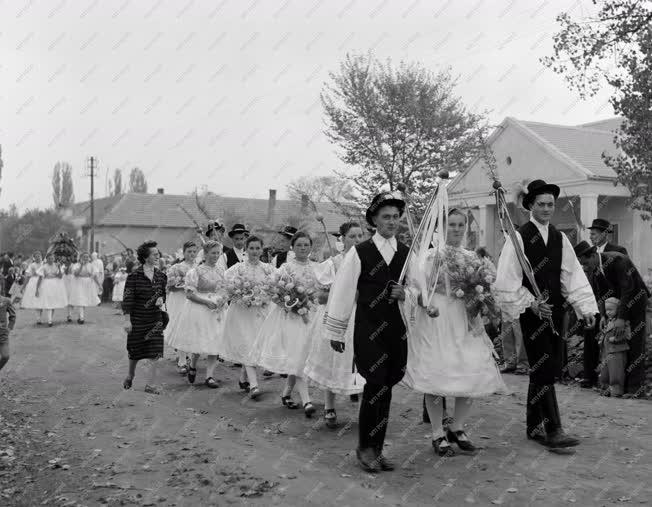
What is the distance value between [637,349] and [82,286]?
16305 millimetres

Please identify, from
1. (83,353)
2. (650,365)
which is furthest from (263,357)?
(83,353)

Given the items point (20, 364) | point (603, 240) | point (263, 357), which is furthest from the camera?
point (20, 364)

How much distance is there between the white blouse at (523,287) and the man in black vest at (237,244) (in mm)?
6458

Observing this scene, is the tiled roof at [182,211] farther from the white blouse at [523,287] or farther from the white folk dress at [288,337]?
the white blouse at [523,287]

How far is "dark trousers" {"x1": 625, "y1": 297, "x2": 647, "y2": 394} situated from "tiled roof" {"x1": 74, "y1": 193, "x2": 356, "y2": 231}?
57.9 metres

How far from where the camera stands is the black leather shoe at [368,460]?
607 centimetres

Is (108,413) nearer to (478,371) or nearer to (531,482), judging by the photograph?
(478,371)

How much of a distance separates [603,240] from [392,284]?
15.7 ft

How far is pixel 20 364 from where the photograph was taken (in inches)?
504

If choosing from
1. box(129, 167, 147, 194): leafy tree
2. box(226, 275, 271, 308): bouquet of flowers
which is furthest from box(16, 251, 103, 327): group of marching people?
box(129, 167, 147, 194): leafy tree

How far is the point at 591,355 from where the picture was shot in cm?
1030

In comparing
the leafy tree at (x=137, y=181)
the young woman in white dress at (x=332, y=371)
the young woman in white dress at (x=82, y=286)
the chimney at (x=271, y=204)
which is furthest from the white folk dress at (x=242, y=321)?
the leafy tree at (x=137, y=181)

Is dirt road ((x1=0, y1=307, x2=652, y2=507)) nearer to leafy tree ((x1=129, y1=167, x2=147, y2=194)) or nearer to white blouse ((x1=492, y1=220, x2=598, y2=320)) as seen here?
white blouse ((x1=492, y1=220, x2=598, y2=320))

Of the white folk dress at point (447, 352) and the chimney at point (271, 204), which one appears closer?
the white folk dress at point (447, 352)
